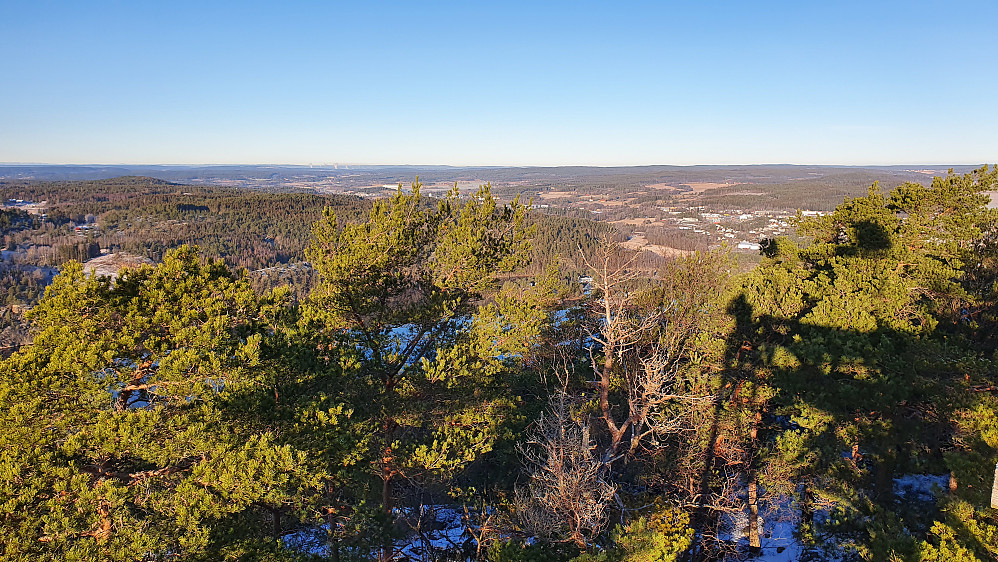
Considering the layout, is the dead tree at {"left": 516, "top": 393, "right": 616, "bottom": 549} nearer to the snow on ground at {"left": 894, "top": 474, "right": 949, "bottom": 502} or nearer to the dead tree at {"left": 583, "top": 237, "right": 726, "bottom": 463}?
the dead tree at {"left": 583, "top": 237, "right": 726, "bottom": 463}

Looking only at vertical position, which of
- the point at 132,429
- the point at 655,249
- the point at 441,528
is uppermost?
the point at 132,429

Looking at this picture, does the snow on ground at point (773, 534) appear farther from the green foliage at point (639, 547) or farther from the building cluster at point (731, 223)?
the building cluster at point (731, 223)

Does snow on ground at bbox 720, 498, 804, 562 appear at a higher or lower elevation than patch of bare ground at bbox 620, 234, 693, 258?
lower

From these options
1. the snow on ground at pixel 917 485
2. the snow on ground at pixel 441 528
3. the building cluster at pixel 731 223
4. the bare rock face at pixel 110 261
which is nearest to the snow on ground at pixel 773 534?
the snow on ground at pixel 917 485

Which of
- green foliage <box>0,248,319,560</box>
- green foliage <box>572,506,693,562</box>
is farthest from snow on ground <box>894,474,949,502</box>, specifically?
green foliage <box>0,248,319,560</box>

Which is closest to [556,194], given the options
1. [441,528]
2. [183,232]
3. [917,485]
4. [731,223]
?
[731,223]

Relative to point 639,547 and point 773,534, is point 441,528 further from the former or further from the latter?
point 773,534

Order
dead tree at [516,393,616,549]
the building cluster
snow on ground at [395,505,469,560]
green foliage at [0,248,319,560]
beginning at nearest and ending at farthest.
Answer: green foliage at [0,248,319,560] < dead tree at [516,393,616,549] < snow on ground at [395,505,469,560] < the building cluster

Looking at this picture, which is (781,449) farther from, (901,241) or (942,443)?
(901,241)

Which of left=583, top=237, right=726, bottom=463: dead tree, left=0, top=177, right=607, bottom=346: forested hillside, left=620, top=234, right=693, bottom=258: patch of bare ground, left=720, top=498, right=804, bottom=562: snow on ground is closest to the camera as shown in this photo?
left=583, top=237, right=726, bottom=463: dead tree

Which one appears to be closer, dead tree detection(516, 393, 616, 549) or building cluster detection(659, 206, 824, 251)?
dead tree detection(516, 393, 616, 549)
